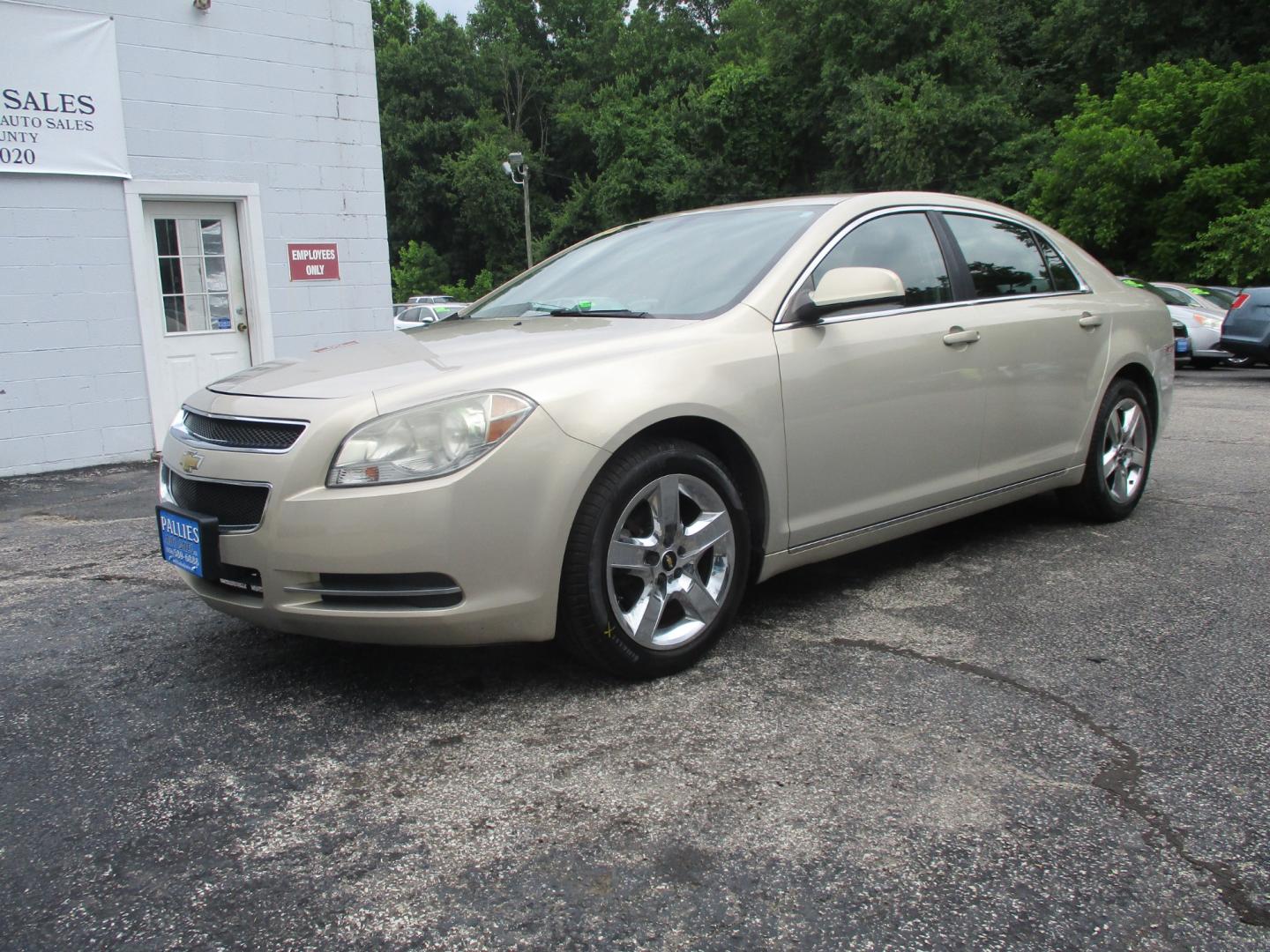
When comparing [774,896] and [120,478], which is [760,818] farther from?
[120,478]

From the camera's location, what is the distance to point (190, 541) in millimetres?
3072

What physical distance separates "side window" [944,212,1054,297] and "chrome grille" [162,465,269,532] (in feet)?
9.52

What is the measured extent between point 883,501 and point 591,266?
1.47m

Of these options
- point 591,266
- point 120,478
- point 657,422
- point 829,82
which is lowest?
point 120,478

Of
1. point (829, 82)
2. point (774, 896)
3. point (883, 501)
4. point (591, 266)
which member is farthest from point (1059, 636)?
point (829, 82)

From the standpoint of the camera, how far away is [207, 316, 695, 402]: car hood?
2.98 m

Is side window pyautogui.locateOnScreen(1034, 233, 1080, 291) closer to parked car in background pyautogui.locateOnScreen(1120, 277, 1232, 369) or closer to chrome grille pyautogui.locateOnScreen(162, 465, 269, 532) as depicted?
chrome grille pyautogui.locateOnScreen(162, 465, 269, 532)

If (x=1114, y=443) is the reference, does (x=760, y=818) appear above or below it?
below

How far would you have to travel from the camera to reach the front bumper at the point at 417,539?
2.77 metres

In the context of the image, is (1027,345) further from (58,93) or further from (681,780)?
(58,93)

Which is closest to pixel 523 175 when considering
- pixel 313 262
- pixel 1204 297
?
pixel 1204 297

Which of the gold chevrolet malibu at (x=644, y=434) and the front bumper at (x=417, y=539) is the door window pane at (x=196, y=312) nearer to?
the gold chevrolet malibu at (x=644, y=434)

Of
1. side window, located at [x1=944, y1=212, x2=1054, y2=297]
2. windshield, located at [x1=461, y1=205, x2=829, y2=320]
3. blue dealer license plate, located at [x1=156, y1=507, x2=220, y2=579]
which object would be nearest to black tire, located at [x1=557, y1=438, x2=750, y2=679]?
windshield, located at [x1=461, y1=205, x2=829, y2=320]

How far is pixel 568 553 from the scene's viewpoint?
2.95m
